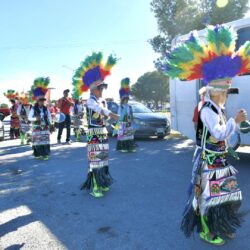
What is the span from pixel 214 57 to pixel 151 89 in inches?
2816

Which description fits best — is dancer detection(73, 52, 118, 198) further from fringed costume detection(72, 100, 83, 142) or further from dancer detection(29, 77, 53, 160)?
fringed costume detection(72, 100, 83, 142)

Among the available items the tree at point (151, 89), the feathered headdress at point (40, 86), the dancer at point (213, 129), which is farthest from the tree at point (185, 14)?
the tree at point (151, 89)

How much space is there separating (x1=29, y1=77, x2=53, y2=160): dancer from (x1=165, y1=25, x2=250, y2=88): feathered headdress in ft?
21.2

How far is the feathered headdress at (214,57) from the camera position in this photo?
3.64m

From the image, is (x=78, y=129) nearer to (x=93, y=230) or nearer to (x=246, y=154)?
(x=246, y=154)

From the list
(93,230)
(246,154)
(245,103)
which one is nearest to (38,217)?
(93,230)

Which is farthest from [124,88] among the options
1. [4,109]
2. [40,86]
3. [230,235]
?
[4,109]

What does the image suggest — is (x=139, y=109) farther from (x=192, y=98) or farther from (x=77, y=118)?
(x=192, y=98)

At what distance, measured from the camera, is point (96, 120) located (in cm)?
632

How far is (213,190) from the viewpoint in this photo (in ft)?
12.9

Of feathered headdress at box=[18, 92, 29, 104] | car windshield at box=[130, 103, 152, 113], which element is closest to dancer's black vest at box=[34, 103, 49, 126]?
feathered headdress at box=[18, 92, 29, 104]

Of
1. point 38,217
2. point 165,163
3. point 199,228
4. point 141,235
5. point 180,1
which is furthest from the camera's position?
point 180,1

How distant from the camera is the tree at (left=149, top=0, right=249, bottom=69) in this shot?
62.7 feet

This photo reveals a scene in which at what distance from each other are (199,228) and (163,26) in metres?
19.3
